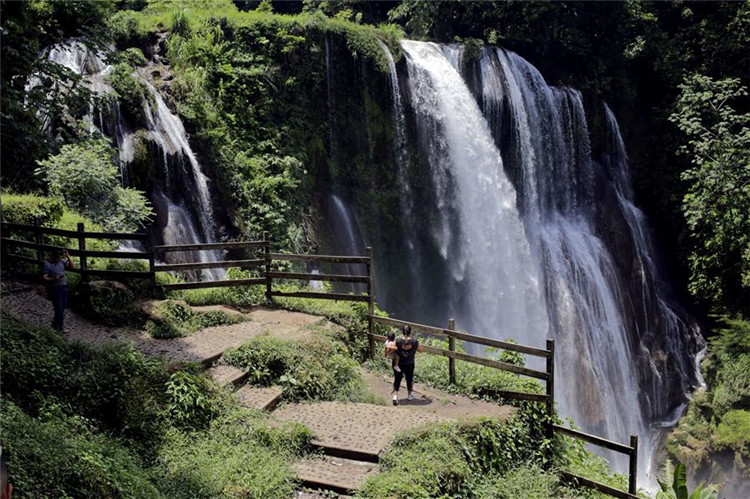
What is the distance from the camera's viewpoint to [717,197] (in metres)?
23.4

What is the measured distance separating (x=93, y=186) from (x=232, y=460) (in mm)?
7959

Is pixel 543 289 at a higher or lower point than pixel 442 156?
lower

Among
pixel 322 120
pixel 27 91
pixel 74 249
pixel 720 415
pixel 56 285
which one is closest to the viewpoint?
pixel 56 285

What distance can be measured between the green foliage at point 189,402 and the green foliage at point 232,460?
179mm

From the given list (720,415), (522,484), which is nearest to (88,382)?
(522,484)

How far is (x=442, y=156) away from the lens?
2220 centimetres

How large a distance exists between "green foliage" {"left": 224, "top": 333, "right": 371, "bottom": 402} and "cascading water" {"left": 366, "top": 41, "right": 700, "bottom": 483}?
10.1 m

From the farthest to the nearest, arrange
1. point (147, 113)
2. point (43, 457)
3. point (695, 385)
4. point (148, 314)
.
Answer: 1. point (695, 385)
2. point (147, 113)
3. point (148, 314)
4. point (43, 457)

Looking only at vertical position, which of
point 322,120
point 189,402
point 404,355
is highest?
point 322,120

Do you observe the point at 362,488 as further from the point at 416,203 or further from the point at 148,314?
the point at 416,203

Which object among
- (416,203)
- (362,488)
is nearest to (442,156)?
(416,203)

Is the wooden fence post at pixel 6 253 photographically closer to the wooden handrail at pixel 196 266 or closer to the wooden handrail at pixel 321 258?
the wooden handrail at pixel 196 266

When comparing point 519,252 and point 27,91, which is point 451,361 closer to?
point 27,91

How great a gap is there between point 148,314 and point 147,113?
693 cm
